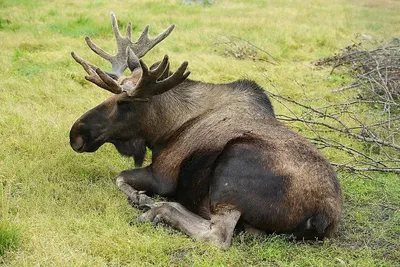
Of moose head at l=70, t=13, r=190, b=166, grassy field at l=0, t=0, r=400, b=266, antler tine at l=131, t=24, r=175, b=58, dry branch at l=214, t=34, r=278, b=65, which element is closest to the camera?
grassy field at l=0, t=0, r=400, b=266

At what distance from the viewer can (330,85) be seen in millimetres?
10828

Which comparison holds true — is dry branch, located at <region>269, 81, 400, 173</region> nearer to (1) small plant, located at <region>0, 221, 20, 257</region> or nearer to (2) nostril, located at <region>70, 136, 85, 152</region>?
(2) nostril, located at <region>70, 136, 85, 152</region>

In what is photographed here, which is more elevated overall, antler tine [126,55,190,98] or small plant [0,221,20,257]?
antler tine [126,55,190,98]

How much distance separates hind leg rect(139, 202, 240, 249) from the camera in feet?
15.0

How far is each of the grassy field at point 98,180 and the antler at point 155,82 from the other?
92cm

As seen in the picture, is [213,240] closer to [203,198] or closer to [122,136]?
[203,198]

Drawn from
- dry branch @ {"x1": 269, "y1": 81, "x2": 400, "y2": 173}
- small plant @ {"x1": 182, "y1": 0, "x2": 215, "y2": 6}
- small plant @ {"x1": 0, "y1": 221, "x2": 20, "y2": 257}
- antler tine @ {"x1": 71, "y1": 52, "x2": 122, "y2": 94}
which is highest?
antler tine @ {"x1": 71, "y1": 52, "x2": 122, "y2": 94}

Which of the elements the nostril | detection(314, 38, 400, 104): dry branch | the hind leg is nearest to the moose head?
the nostril

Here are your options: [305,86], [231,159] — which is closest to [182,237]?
Answer: [231,159]

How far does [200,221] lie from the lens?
15.8 ft

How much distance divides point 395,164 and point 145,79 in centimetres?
307

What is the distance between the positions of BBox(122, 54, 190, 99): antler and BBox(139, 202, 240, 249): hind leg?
1.11 meters

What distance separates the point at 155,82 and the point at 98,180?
1.17 meters

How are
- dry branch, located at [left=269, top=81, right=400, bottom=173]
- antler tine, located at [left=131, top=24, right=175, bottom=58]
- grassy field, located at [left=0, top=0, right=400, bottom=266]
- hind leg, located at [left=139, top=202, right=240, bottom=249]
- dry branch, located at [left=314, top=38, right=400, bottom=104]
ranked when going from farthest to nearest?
dry branch, located at [left=314, top=38, right=400, bottom=104] < antler tine, located at [left=131, top=24, right=175, bottom=58] < dry branch, located at [left=269, top=81, right=400, bottom=173] < hind leg, located at [left=139, top=202, right=240, bottom=249] < grassy field, located at [left=0, top=0, right=400, bottom=266]
